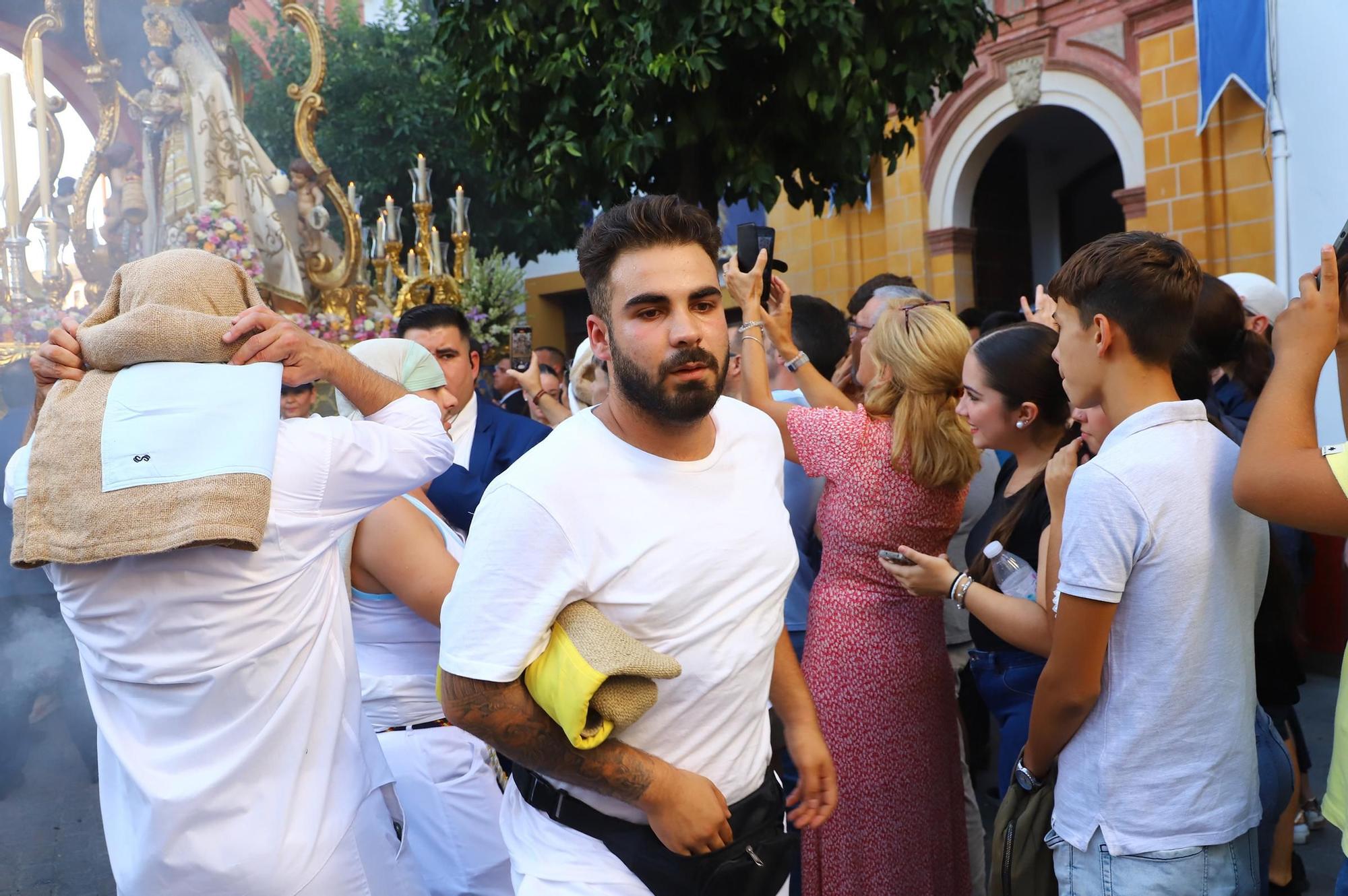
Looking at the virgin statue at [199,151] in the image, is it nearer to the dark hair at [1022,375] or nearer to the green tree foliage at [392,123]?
the dark hair at [1022,375]

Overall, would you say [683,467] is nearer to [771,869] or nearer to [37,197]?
[771,869]

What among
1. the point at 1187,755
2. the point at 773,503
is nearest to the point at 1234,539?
the point at 1187,755

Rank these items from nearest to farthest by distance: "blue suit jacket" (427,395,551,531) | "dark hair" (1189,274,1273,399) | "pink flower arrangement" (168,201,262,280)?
"dark hair" (1189,274,1273,399), "blue suit jacket" (427,395,551,531), "pink flower arrangement" (168,201,262,280)

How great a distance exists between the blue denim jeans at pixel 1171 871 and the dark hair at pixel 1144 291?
94cm

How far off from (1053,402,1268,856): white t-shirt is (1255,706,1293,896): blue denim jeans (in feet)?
0.33

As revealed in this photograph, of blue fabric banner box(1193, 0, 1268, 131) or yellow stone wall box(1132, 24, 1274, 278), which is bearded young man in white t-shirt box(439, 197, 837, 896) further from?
yellow stone wall box(1132, 24, 1274, 278)

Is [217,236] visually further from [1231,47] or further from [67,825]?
[1231,47]

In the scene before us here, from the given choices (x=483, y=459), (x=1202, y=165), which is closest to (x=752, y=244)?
(x=483, y=459)

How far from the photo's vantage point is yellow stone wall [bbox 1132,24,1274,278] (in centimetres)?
945

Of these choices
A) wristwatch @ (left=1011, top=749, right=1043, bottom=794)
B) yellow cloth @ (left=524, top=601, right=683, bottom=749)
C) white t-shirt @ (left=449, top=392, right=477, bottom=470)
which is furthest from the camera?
white t-shirt @ (left=449, top=392, right=477, bottom=470)

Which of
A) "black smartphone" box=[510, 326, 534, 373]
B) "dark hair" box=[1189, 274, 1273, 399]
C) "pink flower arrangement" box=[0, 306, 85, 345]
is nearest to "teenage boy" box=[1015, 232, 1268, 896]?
"dark hair" box=[1189, 274, 1273, 399]

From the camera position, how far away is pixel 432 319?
4465mm

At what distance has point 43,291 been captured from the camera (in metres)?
8.21

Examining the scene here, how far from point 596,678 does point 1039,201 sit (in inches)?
524
